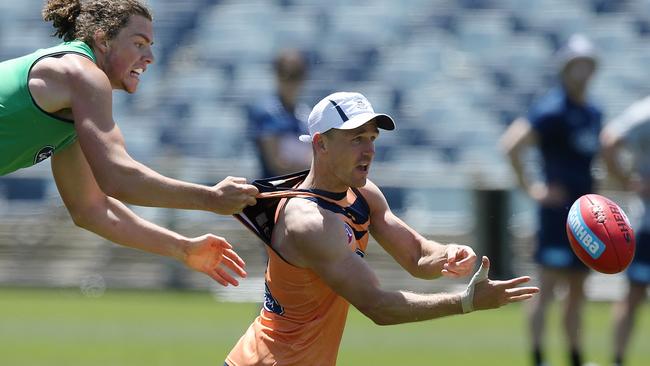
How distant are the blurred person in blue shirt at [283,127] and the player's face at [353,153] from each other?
Result: 3.91m

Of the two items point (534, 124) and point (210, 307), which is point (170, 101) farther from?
point (534, 124)

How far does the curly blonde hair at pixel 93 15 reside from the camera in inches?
203

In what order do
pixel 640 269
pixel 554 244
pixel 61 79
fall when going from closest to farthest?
pixel 61 79, pixel 640 269, pixel 554 244

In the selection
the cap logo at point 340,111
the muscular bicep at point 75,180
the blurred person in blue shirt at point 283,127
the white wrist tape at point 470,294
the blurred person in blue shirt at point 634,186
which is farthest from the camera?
the blurred person in blue shirt at point 283,127

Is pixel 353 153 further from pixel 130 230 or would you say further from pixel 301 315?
pixel 130 230

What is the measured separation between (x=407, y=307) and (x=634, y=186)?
4.67 m

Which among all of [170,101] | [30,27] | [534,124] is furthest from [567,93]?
[30,27]

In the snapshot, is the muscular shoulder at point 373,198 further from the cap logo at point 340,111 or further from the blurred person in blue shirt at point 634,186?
the blurred person in blue shirt at point 634,186

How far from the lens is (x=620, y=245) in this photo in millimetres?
5137

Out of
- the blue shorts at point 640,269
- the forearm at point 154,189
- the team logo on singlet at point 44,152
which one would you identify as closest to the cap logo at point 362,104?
the forearm at point 154,189

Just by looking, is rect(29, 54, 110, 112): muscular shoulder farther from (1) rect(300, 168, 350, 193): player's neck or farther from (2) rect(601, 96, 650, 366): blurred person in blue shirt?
(2) rect(601, 96, 650, 366): blurred person in blue shirt

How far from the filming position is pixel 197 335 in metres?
10.5

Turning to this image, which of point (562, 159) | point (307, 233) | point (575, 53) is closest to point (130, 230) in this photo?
point (307, 233)

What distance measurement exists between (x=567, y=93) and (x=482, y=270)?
186 inches
